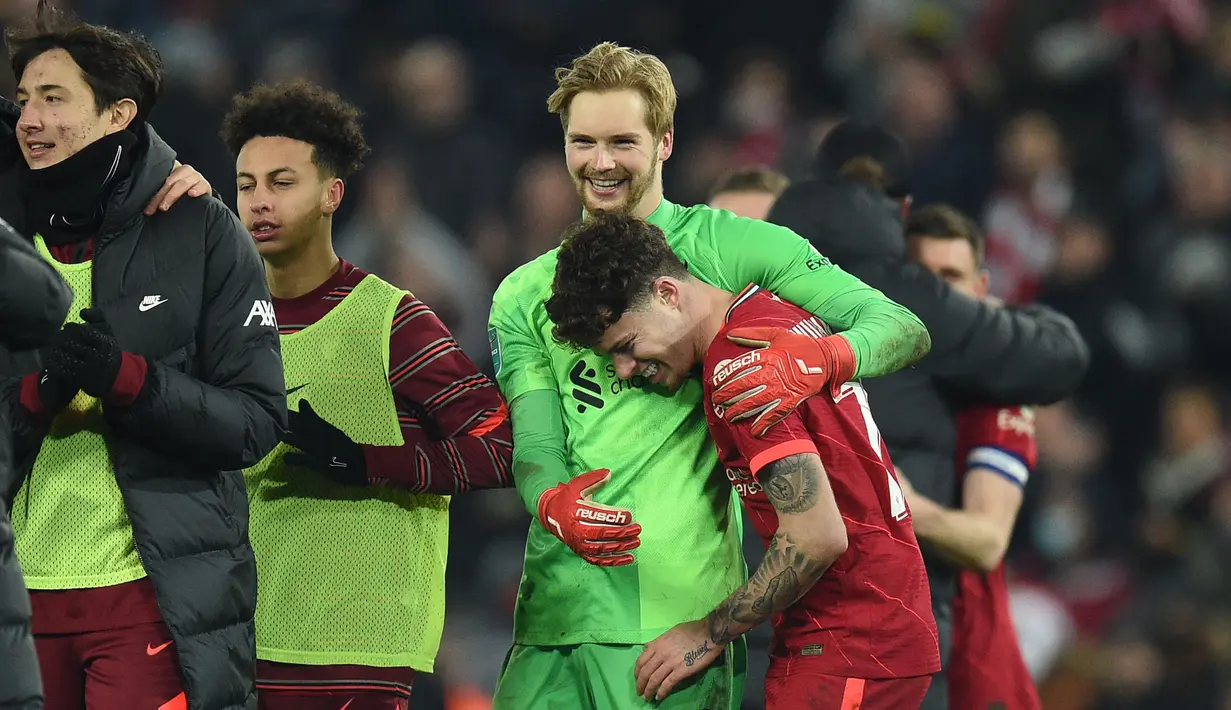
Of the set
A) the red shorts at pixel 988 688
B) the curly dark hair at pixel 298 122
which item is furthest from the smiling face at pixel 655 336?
the red shorts at pixel 988 688

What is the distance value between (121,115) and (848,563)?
1766mm

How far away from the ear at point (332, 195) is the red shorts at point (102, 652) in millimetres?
1217

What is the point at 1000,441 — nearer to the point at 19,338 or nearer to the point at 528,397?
the point at 528,397

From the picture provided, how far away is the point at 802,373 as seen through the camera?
11.4 feet

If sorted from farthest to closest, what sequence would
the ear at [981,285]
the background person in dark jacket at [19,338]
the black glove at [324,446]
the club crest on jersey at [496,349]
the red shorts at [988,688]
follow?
the ear at [981,285]
the red shorts at [988,688]
the club crest on jersey at [496,349]
the black glove at [324,446]
the background person in dark jacket at [19,338]

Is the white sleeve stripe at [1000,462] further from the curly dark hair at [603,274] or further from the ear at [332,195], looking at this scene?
the ear at [332,195]

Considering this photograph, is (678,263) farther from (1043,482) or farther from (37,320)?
(1043,482)

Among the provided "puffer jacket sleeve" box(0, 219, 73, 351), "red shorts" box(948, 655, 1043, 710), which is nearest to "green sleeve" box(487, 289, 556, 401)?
"puffer jacket sleeve" box(0, 219, 73, 351)

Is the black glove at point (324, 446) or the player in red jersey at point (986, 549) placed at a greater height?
the black glove at point (324, 446)

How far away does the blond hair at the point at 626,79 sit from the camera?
3.99 meters

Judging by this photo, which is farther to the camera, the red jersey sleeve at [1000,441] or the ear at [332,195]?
the red jersey sleeve at [1000,441]

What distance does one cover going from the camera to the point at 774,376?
3.44 meters

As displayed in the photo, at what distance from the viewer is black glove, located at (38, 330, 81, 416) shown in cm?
327

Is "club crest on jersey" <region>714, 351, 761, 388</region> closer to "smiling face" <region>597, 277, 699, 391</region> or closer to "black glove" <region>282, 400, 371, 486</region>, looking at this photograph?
"smiling face" <region>597, 277, 699, 391</region>
